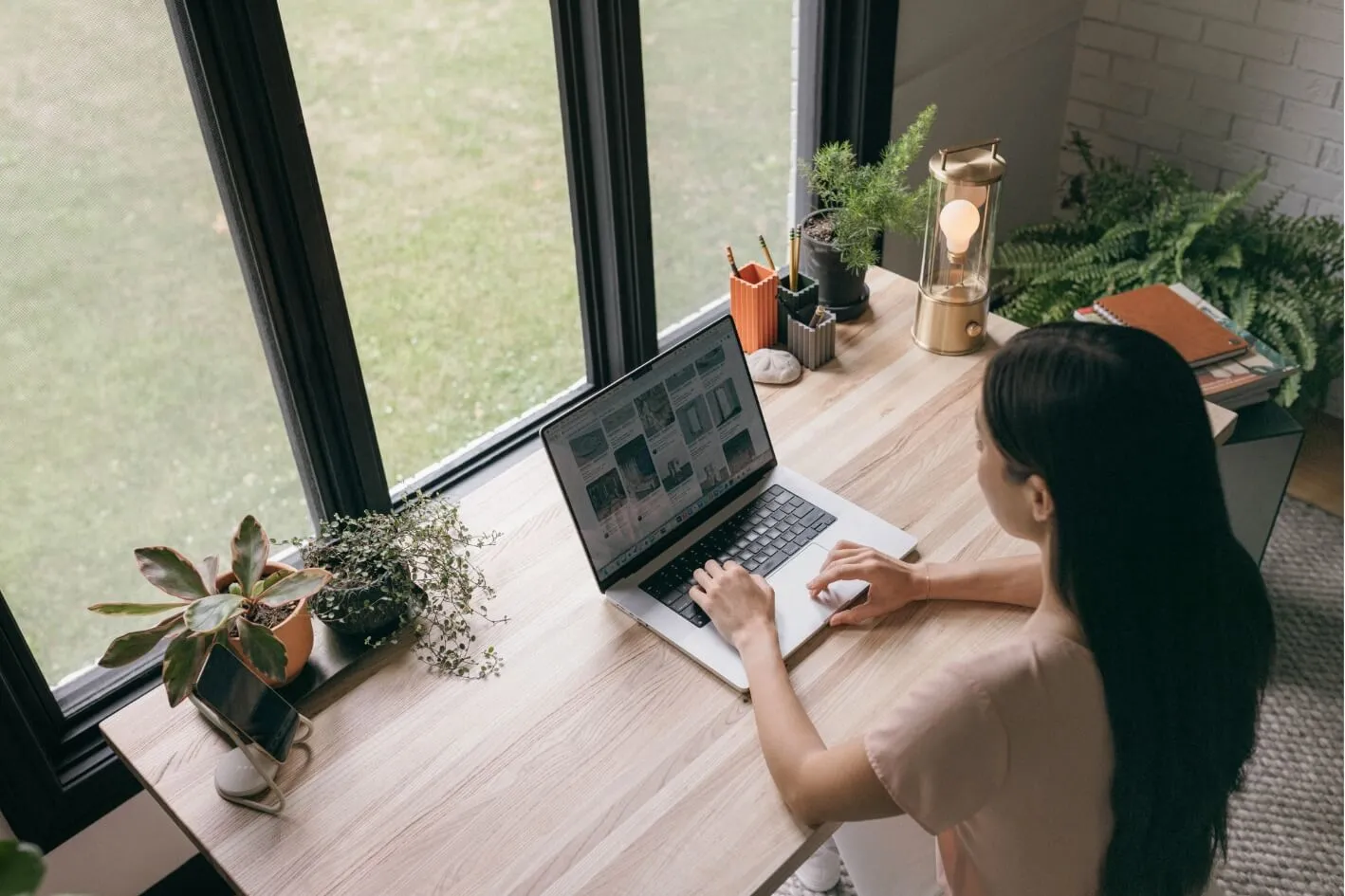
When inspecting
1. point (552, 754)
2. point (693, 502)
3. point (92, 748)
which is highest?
point (693, 502)

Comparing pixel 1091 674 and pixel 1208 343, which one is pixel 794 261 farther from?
pixel 1091 674

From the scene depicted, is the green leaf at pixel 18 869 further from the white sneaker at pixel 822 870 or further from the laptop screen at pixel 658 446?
the white sneaker at pixel 822 870

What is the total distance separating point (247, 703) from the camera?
1.31 meters

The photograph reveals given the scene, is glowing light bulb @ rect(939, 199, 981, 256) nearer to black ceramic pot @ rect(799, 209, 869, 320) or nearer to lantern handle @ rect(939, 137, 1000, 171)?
lantern handle @ rect(939, 137, 1000, 171)

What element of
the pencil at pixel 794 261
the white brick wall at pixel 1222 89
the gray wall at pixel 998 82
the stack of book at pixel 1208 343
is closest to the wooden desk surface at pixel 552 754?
the pencil at pixel 794 261

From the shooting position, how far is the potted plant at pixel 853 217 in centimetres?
201

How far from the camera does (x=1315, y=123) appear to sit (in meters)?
2.67

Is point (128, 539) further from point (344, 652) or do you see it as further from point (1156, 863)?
point (1156, 863)

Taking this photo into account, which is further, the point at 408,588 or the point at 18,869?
the point at 408,588

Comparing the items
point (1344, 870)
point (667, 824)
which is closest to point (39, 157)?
point (667, 824)

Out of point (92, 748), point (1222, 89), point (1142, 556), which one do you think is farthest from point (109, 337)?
point (1222, 89)

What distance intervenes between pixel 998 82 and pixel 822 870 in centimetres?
183

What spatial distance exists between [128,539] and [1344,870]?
6.84 feet

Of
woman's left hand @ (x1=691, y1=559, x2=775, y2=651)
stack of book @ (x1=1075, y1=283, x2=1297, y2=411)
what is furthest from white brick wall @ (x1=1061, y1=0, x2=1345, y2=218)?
woman's left hand @ (x1=691, y1=559, x2=775, y2=651)
